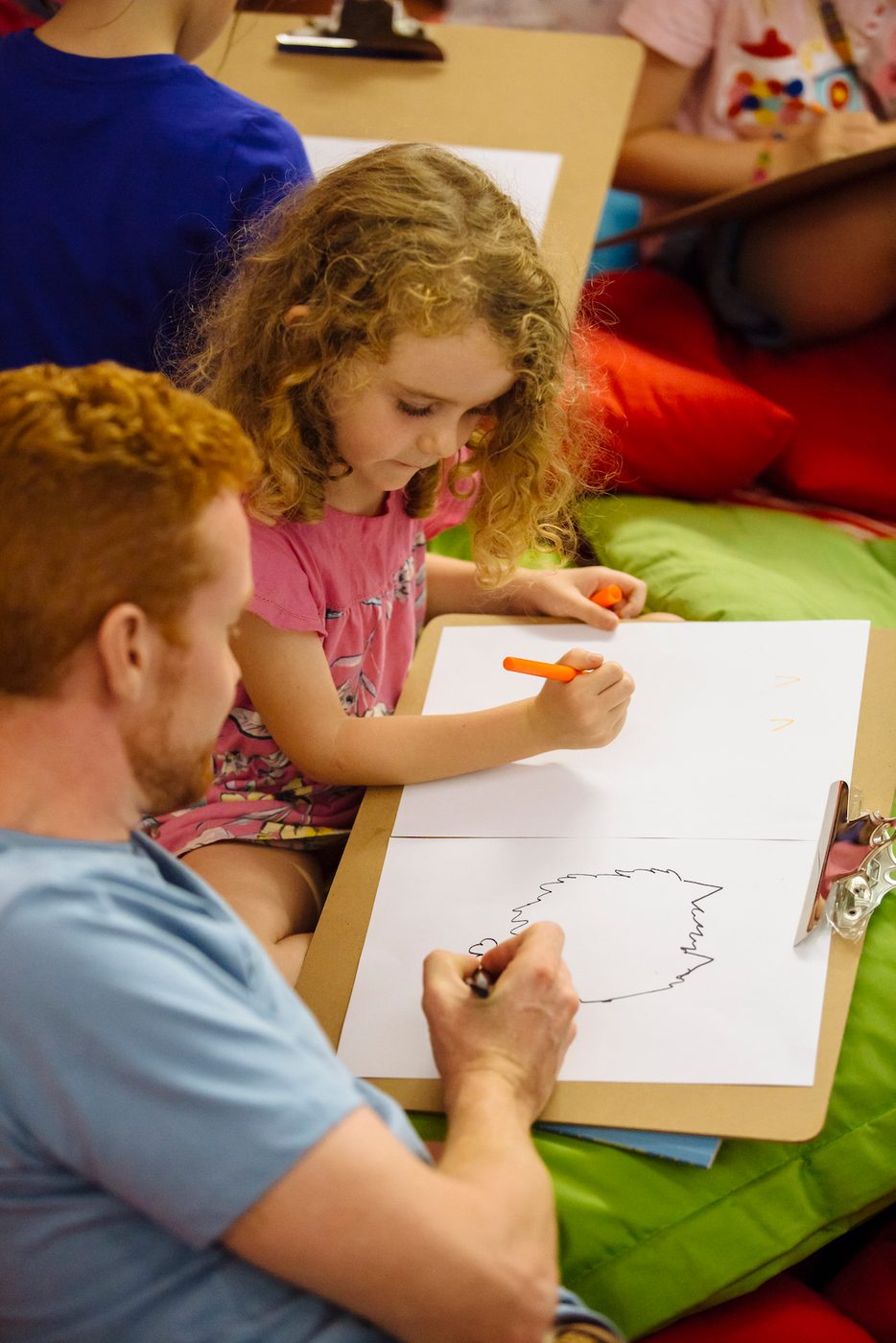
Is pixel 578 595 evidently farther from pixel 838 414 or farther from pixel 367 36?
pixel 367 36

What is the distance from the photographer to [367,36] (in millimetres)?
1548

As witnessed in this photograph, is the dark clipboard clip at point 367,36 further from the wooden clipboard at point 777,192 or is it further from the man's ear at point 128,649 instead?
the man's ear at point 128,649

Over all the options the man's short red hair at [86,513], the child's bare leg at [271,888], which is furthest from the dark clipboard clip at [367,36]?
the man's short red hair at [86,513]

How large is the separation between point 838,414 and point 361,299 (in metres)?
0.83

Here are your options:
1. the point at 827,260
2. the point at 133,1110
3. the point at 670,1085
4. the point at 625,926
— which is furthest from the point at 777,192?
the point at 133,1110

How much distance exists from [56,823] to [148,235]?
2.08ft

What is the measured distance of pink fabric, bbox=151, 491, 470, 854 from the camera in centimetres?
100

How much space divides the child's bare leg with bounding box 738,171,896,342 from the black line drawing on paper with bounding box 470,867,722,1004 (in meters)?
1.03

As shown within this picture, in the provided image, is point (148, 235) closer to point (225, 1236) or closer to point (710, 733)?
point (710, 733)

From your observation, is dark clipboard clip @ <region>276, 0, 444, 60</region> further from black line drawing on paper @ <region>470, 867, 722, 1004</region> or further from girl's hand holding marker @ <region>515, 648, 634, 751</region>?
black line drawing on paper @ <region>470, 867, 722, 1004</region>

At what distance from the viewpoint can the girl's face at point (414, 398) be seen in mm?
917

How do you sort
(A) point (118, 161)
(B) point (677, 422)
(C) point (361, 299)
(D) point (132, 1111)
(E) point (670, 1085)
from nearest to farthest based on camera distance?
(D) point (132, 1111)
(E) point (670, 1085)
(C) point (361, 299)
(A) point (118, 161)
(B) point (677, 422)

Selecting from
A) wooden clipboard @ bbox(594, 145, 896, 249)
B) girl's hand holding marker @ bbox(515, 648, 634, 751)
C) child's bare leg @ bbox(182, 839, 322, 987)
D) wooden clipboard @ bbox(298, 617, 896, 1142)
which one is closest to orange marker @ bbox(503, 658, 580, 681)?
girl's hand holding marker @ bbox(515, 648, 634, 751)

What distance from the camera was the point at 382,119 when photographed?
→ 1446 mm
